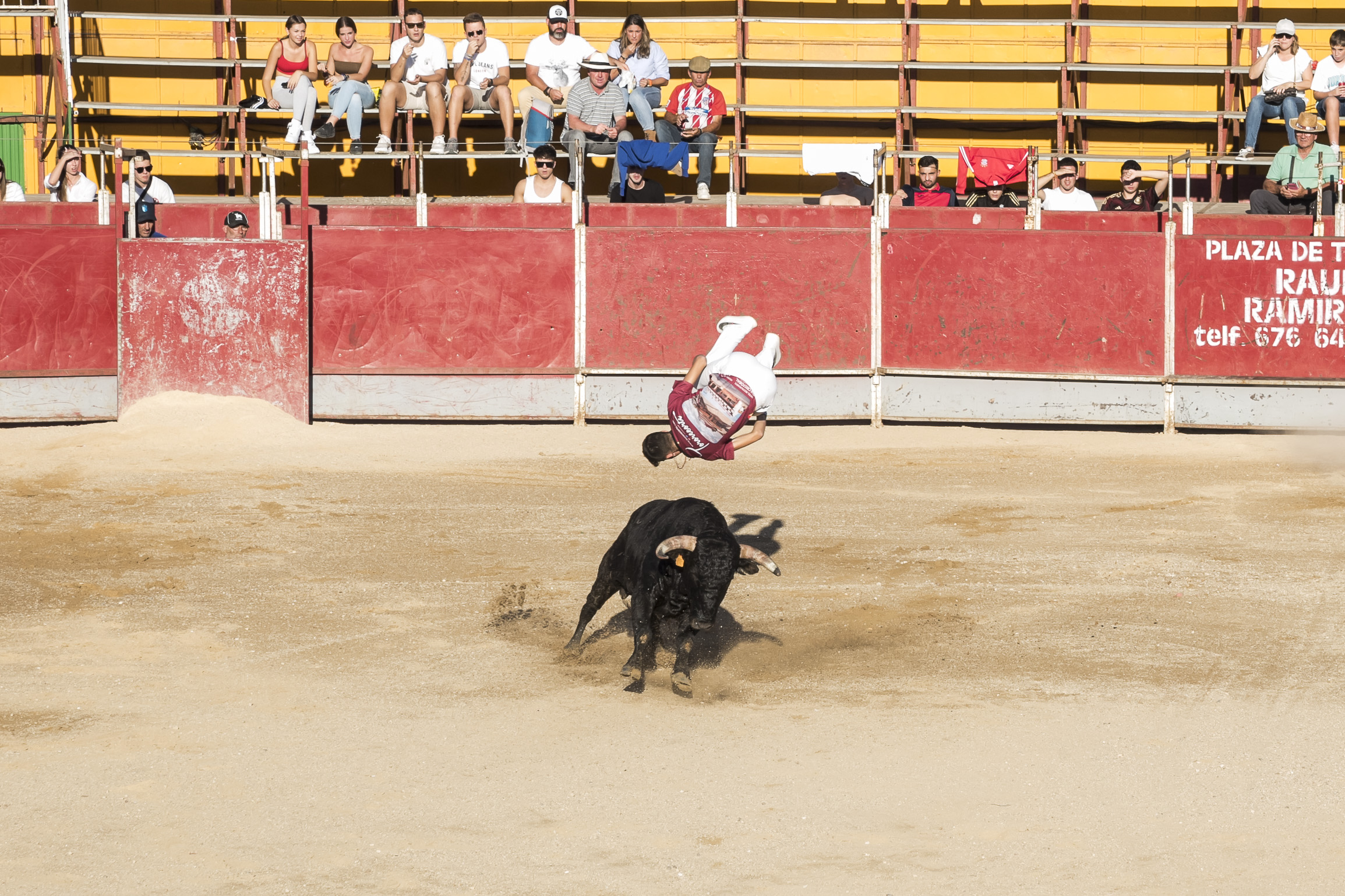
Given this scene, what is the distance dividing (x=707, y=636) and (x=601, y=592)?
26.2 inches

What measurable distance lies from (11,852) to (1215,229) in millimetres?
13739

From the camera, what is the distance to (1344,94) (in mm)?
18297

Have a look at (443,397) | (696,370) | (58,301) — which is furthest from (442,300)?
(696,370)

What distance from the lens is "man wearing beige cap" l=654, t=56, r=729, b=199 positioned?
17.8m

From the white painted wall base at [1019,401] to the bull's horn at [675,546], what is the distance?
8.46 meters

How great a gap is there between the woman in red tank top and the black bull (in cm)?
1156

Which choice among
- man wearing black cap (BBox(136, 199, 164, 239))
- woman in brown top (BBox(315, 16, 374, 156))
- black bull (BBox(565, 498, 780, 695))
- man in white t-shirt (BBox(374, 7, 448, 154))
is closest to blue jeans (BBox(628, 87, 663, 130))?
man in white t-shirt (BBox(374, 7, 448, 154))

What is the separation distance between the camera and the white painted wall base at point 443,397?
15219mm

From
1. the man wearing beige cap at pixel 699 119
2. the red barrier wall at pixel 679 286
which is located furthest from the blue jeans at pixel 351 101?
the red barrier wall at pixel 679 286

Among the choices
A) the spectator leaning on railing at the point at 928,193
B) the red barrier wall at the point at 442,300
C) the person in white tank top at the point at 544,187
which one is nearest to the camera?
the red barrier wall at the point at 442,300

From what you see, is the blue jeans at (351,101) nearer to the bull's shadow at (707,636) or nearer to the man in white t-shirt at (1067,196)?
the man in white t-shirt at (1067,196)

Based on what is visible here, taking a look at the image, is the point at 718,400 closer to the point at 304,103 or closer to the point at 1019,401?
the point at 1019,401

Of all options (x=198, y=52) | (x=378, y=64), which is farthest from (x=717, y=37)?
(x=198, y=52)

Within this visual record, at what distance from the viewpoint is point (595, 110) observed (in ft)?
57.6
